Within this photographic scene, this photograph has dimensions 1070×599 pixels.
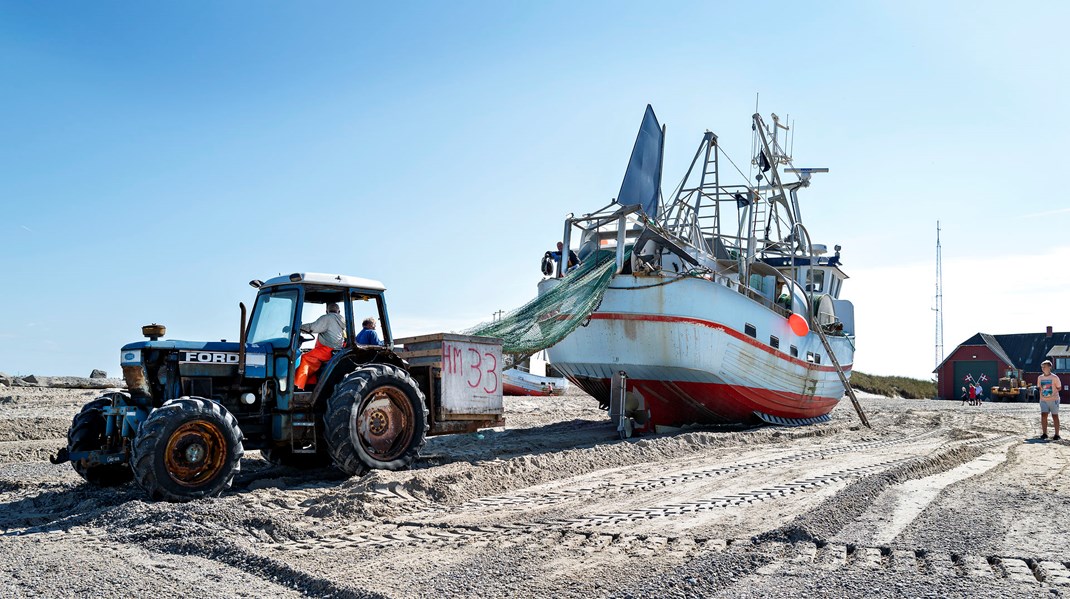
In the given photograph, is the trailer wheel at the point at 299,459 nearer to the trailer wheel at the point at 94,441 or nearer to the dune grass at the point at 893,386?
the trailer wheel at the point at 94,441

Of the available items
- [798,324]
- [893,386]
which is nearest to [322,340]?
[798,324]

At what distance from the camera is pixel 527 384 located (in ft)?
107

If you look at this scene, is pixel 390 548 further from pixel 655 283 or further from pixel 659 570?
pixel 655 283

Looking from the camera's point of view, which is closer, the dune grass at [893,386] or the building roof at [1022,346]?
the dune grass at [893,386]

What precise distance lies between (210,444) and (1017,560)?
5.94 metres

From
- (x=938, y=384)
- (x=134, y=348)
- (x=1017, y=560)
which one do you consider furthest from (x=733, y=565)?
(x=938, y=384)

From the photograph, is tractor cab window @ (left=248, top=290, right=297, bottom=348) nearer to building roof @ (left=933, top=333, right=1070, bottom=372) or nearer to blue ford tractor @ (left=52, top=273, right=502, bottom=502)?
blue ford tractor @ (left=52, top=273, right=502, bottom=502)

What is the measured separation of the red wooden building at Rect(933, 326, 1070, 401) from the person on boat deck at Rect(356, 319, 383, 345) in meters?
43.4

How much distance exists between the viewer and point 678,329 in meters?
13.2

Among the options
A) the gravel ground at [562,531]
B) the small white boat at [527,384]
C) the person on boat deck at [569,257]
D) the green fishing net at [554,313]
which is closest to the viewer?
the gravel ground at [562,531]

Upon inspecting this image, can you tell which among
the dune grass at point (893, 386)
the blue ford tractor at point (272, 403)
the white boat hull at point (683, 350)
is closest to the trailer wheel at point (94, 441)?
the blue ford tractor at point (272, 403)

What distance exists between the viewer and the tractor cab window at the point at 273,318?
8.10 meters

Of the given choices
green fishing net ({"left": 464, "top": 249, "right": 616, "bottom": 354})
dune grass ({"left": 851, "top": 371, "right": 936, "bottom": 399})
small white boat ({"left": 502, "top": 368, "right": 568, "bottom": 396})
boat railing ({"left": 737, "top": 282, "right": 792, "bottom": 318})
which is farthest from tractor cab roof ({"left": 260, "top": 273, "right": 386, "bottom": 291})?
dune grass ({"left": 851, "top": 371, "right": 936, "bottom": 399})

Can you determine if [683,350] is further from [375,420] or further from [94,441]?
[94,441]
